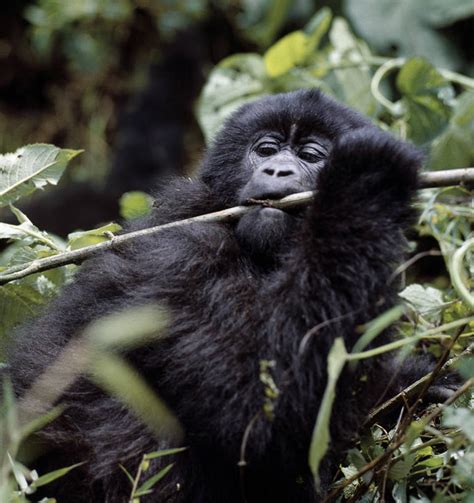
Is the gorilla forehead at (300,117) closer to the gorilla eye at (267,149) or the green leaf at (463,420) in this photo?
the gorilla eye at (267,149)

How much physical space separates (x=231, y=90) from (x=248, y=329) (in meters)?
2.52

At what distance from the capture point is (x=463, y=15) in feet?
17.1

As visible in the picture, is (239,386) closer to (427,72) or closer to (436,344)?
(436,344)

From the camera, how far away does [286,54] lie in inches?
169

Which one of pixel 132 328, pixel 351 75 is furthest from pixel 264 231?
pixel 351 75

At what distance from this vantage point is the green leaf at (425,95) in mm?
3818

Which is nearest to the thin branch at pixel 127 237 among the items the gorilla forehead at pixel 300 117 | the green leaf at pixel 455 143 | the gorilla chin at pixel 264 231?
the gorilla chin at pixel 264 231

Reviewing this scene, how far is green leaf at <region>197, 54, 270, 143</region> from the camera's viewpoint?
430cm

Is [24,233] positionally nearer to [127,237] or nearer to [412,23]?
[127,237]

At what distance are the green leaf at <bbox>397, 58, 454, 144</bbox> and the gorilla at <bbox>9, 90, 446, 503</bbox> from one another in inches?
61.6

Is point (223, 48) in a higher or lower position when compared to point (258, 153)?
lower

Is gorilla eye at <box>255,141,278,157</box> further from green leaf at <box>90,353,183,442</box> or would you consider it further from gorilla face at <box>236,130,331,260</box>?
green leaf at <box>90,353,183,442</box>

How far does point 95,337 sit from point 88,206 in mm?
4664

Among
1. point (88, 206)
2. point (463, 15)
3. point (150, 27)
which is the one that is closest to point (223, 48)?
point (150, 27)
